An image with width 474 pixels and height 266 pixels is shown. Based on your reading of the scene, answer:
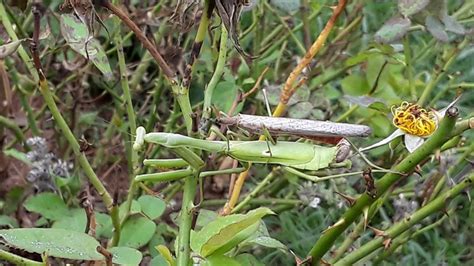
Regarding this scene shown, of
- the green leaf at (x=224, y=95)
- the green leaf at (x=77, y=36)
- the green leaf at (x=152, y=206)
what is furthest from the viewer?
the green leaf at (x=224, y=95)

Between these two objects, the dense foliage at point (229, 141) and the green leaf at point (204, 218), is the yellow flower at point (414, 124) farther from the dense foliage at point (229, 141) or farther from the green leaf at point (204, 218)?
the green leaf at point (204, 218)

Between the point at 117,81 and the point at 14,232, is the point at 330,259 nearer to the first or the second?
the point at 14,232

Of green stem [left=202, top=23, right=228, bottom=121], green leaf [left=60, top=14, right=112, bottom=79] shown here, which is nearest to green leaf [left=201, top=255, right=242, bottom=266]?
green stem [left=202, top=23, right=228, bottom=121]

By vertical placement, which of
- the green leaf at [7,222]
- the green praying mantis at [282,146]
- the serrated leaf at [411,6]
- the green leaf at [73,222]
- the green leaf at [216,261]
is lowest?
the green leaf at [7,222]

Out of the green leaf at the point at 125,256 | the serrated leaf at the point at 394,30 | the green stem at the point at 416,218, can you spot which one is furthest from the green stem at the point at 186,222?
the serrated leaf at the point at 394,30

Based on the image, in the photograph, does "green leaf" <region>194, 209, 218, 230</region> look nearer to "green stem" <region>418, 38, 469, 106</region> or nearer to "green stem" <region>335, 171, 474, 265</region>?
"green stem" <region>335, 171, 474, 265</region>

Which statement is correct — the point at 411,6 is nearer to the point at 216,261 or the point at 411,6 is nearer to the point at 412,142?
the point at 412,142

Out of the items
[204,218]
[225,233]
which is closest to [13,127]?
[204,218]
